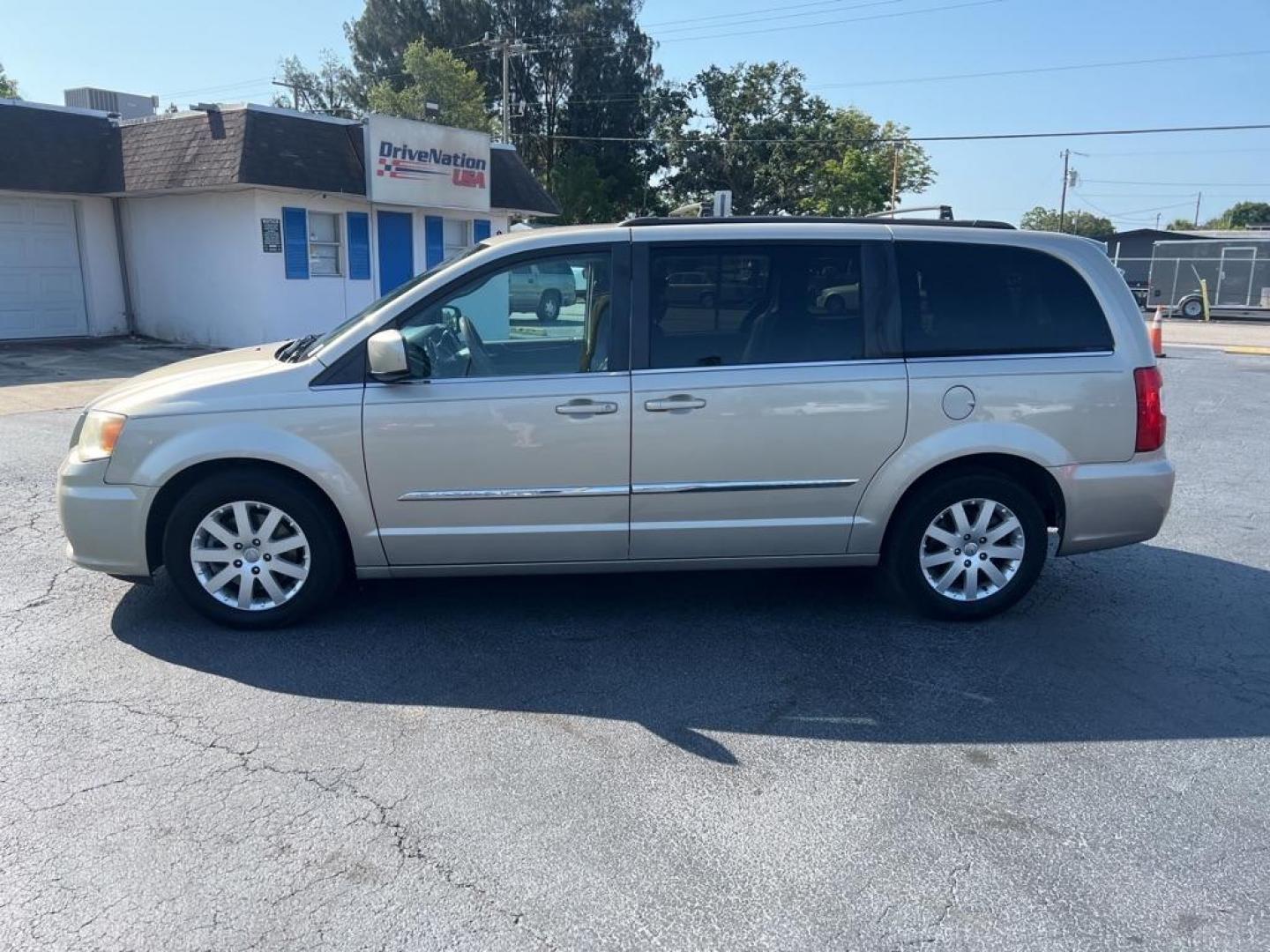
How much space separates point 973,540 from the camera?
16.0ft

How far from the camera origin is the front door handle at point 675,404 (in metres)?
4.55

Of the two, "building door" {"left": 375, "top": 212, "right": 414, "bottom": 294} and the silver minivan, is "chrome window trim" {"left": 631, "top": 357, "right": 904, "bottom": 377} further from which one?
"building door" {"left": 375, "top": 212, "right": 414, "bottom": 294}

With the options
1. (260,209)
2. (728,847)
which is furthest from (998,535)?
(260,209)

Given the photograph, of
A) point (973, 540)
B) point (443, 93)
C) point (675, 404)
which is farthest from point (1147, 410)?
point (443, 93)

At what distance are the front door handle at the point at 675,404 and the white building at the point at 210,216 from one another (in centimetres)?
1408

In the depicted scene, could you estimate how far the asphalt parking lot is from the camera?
2.76 m

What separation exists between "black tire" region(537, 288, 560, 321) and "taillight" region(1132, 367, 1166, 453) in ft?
9.42

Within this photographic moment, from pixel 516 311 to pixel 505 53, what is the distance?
35568mm

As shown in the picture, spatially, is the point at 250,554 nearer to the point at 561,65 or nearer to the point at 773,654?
the point at 773,654

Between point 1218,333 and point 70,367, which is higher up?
point 1218,333

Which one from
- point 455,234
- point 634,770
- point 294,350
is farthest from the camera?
point 455,234

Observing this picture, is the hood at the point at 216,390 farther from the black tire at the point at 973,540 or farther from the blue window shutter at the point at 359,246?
the blue window shutter at the point at 359,246

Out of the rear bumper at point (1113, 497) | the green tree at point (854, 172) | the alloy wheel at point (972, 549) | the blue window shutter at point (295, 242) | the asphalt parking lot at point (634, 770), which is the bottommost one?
the asphalt parking lot at point (634, 770)

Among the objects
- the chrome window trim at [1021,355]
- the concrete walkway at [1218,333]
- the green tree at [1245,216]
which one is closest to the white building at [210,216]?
the chrome window trim at [1021,355]
